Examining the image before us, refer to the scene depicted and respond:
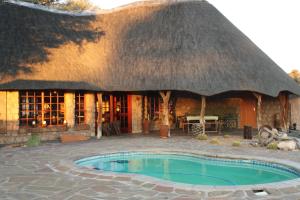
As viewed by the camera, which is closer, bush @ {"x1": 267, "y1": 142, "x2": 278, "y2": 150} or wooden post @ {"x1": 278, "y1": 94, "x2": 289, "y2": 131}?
bush @ {"x1": 267, "y1": 142, "x2": 278, "y2": 150}

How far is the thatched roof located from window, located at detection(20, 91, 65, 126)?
85 cm

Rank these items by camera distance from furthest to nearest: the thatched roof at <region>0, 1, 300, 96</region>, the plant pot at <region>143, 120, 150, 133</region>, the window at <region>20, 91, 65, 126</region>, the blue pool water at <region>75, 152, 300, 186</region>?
the plant pot at <region>143, 120, 150, 133</region> → the thatched roof at <region>0, 1, 300, 96</region> → the window at <region>20, 91, 65, 126</region> → the blue pool water at <region>75, 152, 300, 186</region>

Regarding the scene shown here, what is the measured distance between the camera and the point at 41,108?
44.3ft

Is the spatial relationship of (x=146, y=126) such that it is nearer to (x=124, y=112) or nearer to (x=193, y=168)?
(x=124, y=112)

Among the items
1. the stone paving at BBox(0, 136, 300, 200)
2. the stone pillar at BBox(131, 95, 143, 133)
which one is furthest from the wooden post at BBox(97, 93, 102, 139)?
the stone paving at BBox(0, 136, 300, 200)

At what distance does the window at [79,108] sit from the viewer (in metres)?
14.4

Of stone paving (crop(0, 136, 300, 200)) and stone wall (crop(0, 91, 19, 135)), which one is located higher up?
stone wall (crop(0, 91, 19, 135))

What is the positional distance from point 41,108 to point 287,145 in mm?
9261

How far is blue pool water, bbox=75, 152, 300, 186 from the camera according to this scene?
804 centimetres

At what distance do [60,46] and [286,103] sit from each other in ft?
36.9

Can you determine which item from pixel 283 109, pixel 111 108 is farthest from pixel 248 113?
pixel 111 108

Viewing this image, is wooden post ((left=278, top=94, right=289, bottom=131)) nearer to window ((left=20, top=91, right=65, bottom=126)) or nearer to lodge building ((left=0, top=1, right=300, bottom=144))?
lodge building ((left=0, top=1, right=300, bottom=144))

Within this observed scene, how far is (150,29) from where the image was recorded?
16328 millimetres

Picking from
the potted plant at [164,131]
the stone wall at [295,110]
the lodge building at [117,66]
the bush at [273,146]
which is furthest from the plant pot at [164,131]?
the stone wall at [295,110]
